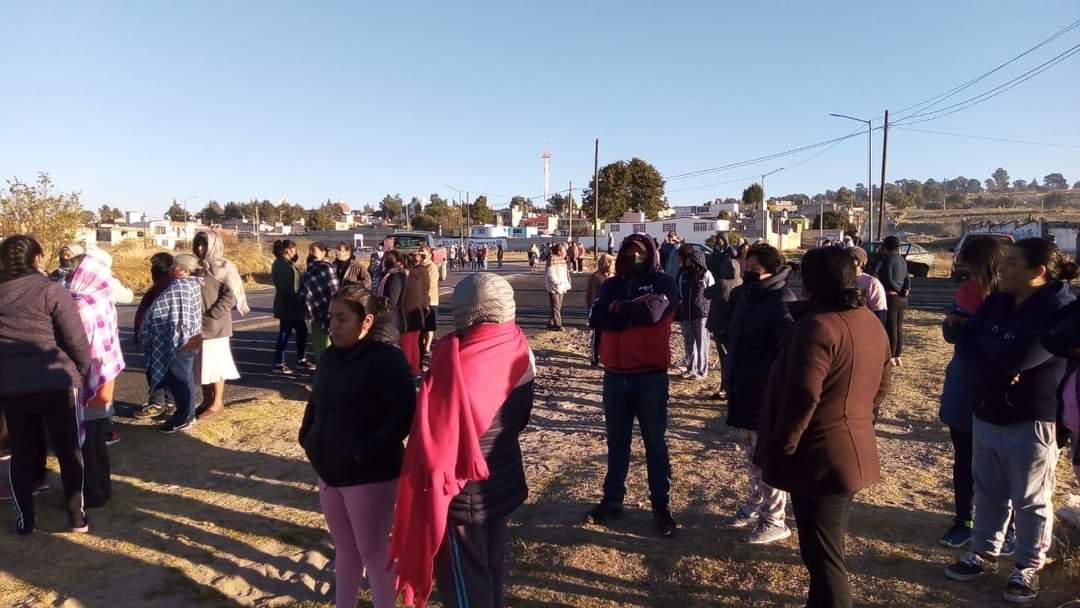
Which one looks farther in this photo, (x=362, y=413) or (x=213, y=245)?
(x=213, y=245)

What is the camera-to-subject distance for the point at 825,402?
2.96 m

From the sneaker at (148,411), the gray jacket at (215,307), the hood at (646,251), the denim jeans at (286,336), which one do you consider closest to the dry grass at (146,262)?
the denim jeans at (286,336)

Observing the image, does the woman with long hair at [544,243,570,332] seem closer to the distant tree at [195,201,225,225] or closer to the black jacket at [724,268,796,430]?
the black jacket at [724,268,796,430]

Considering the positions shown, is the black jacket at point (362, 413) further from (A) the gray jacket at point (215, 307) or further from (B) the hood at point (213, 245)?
(B) the hood at point (213, 245)

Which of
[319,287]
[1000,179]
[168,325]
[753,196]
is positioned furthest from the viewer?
[1000,179]

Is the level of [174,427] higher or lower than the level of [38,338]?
lower

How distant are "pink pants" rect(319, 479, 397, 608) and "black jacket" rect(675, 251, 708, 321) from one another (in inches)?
230

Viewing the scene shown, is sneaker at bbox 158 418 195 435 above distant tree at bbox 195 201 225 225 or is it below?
below

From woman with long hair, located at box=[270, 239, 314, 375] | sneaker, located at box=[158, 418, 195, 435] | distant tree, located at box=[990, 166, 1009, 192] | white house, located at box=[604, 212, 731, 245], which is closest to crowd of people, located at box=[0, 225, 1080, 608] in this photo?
sneaker, located at box=[158, 418, 195, 435]

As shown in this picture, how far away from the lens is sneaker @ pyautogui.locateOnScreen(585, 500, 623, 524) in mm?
4543

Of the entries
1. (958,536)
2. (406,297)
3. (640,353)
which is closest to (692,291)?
(406,297)

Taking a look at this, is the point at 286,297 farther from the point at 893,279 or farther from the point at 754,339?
the point at 893,279

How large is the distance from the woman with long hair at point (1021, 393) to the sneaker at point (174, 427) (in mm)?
6265

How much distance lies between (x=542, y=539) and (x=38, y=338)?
3.20m
